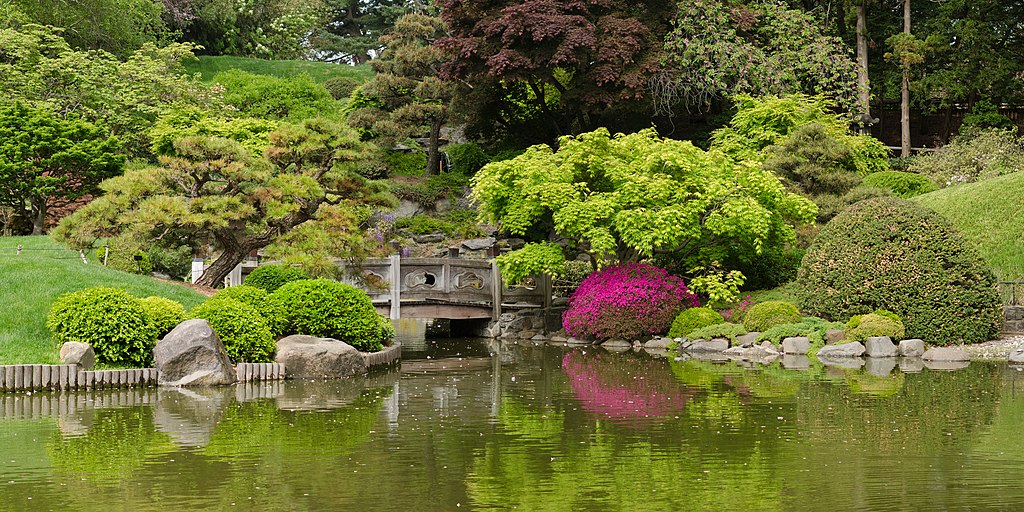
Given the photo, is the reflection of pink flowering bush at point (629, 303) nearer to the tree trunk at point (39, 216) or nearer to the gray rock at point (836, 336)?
the gray rock at point (836, 336)

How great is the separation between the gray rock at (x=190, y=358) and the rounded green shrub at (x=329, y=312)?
2.45m

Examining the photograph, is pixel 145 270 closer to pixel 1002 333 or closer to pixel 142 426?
pixel 142 426

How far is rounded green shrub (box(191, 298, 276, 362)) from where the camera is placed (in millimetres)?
17125

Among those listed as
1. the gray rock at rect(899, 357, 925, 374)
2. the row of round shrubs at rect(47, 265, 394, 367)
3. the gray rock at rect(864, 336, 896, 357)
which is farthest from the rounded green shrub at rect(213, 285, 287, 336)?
the gray rock at rect(864, 336, 896, 357)

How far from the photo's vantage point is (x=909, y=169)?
108ft

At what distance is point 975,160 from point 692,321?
40.5 feet

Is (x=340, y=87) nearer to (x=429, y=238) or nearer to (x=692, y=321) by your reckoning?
(x=429, y=238)

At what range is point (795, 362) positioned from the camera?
65.6ft

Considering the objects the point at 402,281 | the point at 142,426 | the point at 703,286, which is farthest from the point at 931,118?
the point at 142,426

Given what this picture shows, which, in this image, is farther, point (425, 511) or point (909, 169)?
point (909, 169)

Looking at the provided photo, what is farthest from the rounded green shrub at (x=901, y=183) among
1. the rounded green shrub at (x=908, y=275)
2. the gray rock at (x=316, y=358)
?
the gray rock at (x=316, y=358)

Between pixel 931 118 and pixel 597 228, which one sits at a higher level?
pixel 931 118

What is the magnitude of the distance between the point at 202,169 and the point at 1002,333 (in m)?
15.4

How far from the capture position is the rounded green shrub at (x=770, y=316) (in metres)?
22.1
